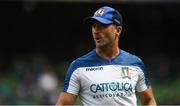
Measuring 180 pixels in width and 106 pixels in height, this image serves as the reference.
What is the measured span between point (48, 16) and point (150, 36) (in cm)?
269

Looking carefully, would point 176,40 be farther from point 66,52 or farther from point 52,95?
point 52,95

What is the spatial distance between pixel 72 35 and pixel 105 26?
12153 mm

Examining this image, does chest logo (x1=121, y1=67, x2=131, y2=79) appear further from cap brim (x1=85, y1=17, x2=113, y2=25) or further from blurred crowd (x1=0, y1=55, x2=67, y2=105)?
blurred crowd (x1=0, y1=55, x2=67, y2=105)

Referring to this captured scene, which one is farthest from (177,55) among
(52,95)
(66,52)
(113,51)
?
(113,51)

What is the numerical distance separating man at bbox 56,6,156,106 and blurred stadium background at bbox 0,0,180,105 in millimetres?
9973

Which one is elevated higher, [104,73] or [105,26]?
[105,26]

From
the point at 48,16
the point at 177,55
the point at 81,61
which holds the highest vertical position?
the point at 81,61

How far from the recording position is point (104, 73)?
5664 millimetres

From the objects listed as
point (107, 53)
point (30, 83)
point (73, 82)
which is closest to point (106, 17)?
point (107, 53)

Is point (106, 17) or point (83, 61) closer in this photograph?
point (106, 17)

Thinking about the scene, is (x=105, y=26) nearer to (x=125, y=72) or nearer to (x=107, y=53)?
(x=107, y=53)

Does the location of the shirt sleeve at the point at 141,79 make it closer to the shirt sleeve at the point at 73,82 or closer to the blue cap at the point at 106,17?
the blue cap at the point at 106,17

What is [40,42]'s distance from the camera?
57.4 ft

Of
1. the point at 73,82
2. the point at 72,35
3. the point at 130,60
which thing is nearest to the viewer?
the point at 73,82
